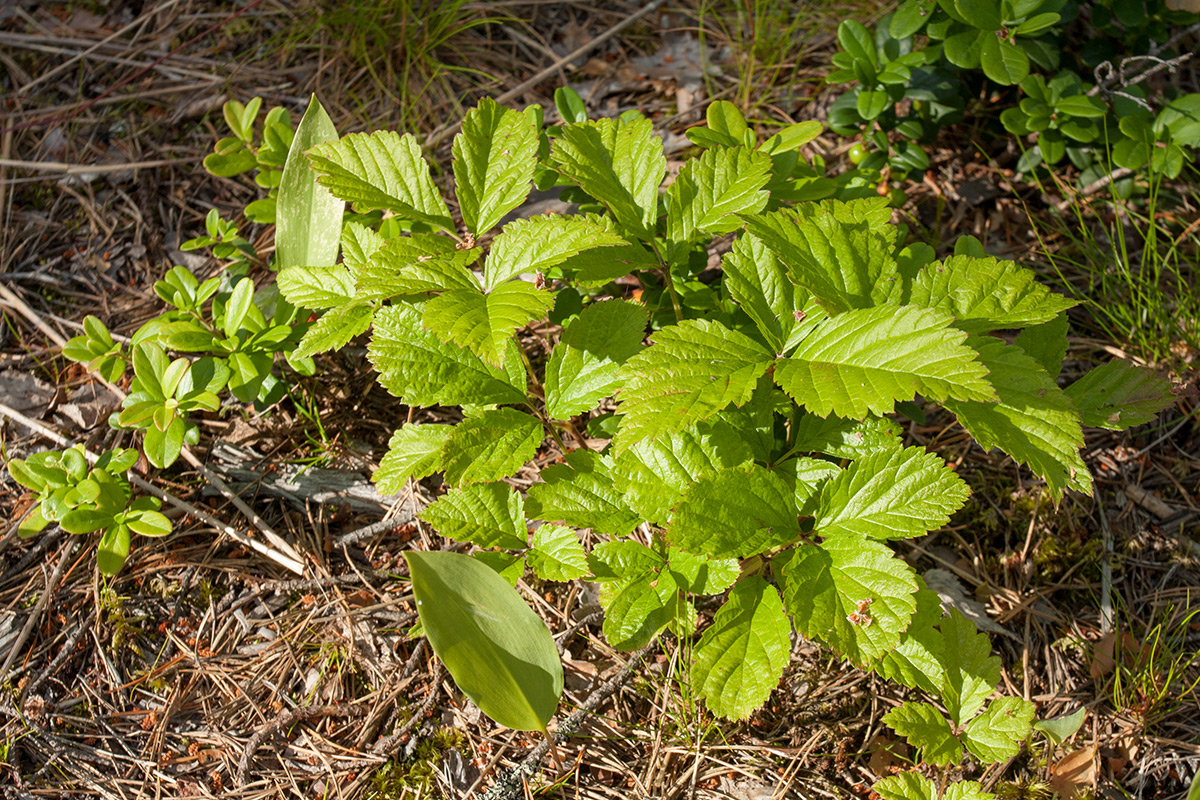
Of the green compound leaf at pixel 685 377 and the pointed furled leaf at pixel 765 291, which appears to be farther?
the pointed furled leaf at pixel 765 291

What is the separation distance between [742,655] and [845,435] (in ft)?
1.45

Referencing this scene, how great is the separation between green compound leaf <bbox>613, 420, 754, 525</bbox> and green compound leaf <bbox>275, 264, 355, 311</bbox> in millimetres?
671

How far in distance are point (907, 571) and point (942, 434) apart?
0.78 m

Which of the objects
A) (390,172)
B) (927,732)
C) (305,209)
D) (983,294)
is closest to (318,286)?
(390,172)

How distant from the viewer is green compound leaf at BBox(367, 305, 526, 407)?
4.68ft

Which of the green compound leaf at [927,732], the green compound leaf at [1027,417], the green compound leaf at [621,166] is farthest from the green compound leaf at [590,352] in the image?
the green compound leaf at [927,732]

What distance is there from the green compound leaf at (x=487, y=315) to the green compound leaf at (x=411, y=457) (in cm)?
28

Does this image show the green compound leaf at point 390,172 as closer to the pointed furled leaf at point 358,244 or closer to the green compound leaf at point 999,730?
the pointed furled leaf at point 358,244

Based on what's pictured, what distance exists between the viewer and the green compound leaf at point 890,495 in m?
1.27

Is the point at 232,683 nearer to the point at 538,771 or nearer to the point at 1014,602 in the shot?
the point at 538,771

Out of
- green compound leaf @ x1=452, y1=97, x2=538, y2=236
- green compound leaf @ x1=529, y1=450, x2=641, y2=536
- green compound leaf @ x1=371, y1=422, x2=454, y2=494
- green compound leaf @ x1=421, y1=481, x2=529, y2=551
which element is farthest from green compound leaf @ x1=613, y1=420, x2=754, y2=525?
green compound leaf @ x1=452, y1=97, x2=538, y2=236

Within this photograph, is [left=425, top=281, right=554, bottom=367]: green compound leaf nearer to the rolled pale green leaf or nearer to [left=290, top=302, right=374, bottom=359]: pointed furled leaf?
[left=290, top=302, right=374, bottom=359]: pointed furled leaf

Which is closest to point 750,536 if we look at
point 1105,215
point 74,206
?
point 1105,215

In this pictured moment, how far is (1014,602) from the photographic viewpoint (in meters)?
1.73
